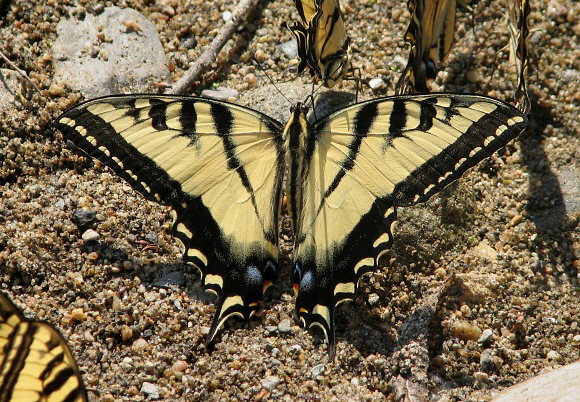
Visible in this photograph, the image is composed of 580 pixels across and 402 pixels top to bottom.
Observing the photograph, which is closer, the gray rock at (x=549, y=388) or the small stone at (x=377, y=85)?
the gray rock at (x=549, y=388)

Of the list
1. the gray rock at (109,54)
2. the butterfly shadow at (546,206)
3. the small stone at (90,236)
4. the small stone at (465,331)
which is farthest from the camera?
the gray rock at (109,54)

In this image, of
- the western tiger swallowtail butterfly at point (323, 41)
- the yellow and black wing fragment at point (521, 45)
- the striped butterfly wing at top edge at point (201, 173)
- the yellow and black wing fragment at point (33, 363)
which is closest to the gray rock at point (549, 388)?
the striped butterfly wing at top edge at point (201, 173)

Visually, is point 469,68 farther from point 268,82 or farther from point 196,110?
point 196,110

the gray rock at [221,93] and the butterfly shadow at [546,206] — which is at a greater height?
the gray rock at [221,93]

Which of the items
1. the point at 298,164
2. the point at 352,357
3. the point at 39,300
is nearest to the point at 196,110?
the point at 298,164

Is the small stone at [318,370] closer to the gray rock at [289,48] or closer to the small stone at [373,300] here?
the small stone at [373,300]

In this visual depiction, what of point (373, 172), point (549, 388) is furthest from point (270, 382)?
point (549, 388)

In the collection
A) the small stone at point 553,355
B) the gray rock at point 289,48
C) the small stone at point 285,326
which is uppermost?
the gray rock at point 289,48
